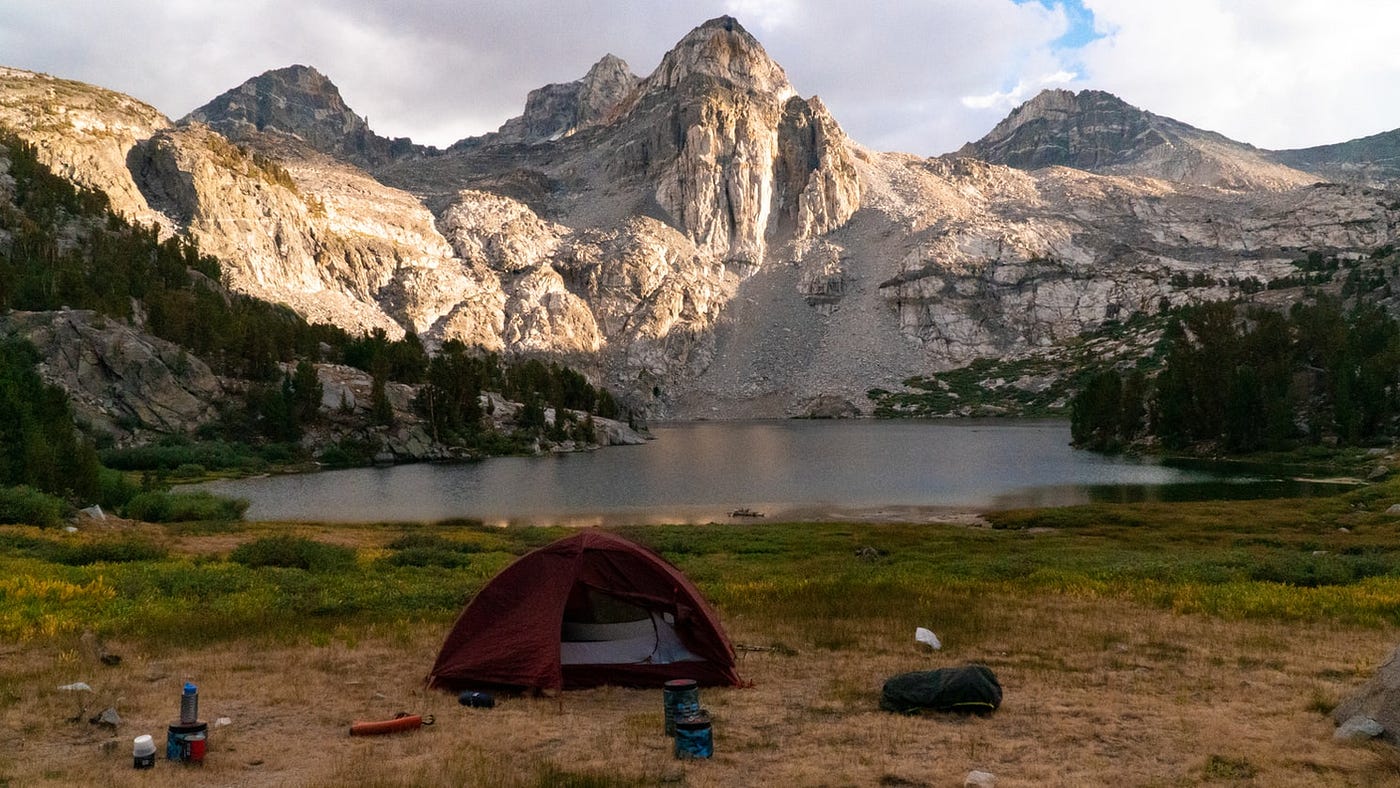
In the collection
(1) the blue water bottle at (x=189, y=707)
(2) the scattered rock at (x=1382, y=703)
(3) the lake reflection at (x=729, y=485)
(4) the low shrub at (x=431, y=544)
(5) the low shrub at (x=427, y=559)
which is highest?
(1) the blue water bottle at (x=189, y=707)

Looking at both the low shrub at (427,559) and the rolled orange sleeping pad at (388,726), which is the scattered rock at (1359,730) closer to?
the rolled orange sleeping pad at (388,726)

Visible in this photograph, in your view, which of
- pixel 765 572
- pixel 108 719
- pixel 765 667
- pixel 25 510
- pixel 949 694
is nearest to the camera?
pixel 108 719

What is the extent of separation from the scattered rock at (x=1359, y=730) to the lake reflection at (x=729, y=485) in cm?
4484

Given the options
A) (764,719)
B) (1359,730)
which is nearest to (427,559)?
(764,719)

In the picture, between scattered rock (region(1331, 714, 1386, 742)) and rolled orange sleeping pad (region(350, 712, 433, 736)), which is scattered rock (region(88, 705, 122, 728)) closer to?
rolled orange sleeping pad (region(350, 712, 433, 736))

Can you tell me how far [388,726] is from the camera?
12734 millimetres

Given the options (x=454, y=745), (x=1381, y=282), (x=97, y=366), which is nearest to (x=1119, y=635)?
(x=454, y=745)

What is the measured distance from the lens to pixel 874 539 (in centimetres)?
4284

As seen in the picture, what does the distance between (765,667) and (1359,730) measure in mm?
9390

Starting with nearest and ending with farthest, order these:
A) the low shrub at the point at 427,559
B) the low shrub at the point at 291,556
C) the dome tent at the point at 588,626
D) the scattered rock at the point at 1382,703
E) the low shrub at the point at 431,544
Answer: the scattered rock at the point at 1382,703 < the dome tent at the point at 588,626 < the low shrub at the point at 291,556 < the low shrub at the point at 427,559 < the low shrub at the point at 431,544

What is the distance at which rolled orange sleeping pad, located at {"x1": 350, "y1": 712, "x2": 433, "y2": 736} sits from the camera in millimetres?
12633

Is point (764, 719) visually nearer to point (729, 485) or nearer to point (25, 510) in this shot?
point (25, 510)

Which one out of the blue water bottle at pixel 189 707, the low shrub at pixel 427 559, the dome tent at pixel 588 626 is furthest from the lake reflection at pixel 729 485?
the blue water bottle at pixel 189 707

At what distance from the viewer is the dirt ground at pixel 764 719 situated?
10797 millimetres
